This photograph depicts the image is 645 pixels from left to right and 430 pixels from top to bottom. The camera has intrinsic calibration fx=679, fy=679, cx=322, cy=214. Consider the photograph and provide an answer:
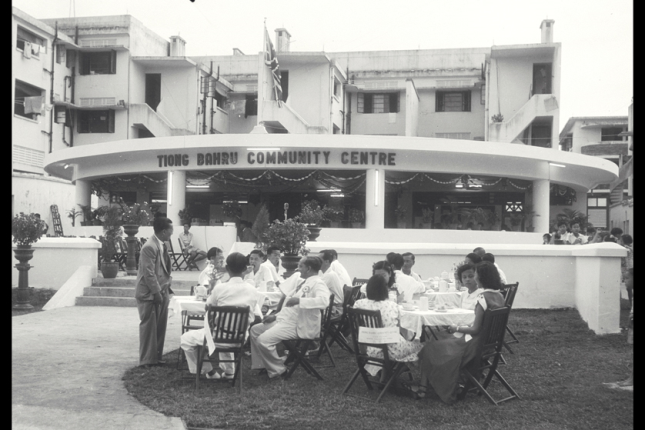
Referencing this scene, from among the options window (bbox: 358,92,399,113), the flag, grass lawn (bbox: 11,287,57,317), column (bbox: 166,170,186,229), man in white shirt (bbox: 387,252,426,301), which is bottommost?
grass lawn (bbox: 11,287,57,317)

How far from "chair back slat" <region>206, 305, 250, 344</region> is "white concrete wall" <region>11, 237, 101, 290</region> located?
9504mm

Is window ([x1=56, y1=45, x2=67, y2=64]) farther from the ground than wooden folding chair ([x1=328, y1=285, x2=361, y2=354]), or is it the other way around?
window ([x1=56, y1=45, x2=67, y2=64])

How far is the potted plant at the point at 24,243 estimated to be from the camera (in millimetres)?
13531

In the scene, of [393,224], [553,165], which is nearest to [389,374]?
[553,165]

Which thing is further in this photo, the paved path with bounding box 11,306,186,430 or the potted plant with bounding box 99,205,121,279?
the potted plant with bounding box 99,205,121,279

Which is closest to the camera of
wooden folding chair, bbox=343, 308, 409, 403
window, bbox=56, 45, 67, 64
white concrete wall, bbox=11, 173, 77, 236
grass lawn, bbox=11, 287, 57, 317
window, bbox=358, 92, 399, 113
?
wooden folding chair, bbox=343, 308, 409, 403

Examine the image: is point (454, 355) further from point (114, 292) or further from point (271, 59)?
point (271, 59)

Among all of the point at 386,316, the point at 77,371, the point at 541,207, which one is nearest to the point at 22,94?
the point at 541,207

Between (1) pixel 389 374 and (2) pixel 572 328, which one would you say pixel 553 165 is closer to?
(2) pixel 572 328

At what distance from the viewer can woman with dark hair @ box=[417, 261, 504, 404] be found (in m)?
6.26

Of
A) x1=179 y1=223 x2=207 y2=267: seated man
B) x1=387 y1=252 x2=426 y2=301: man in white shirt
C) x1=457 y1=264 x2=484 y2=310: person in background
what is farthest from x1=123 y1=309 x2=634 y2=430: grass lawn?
x1=179 y1=223 x2=207 y2=267: seated man

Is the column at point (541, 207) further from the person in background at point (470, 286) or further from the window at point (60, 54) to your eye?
the window at point (60, 54)

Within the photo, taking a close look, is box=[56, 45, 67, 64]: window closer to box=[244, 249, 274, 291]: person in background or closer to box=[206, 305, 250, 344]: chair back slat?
box=[244, 249, 274, 291]: person in background

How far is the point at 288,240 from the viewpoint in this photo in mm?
11086
